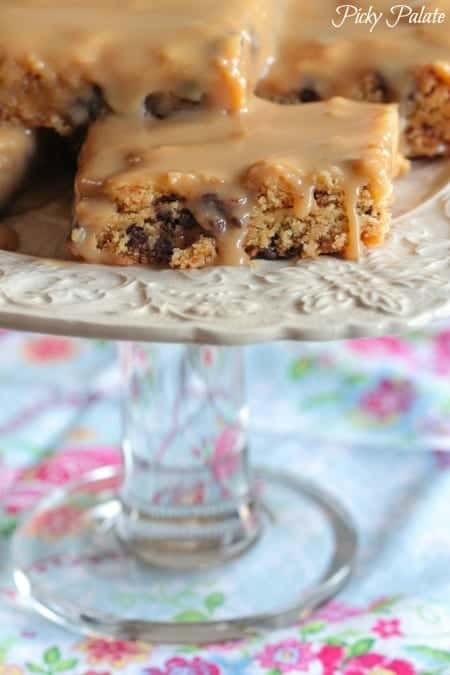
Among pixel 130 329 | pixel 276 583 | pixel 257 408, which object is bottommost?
pixel 276 583

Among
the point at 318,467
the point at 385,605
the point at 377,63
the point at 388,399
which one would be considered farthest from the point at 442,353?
the point at 377,63

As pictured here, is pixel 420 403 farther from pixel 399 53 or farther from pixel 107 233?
pixel 107 233

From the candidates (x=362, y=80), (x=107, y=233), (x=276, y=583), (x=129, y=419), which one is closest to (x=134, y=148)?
(x=107, y=233)

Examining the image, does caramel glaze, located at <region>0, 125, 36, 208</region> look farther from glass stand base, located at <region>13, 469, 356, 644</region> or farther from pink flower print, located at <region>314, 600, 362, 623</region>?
pink flower print, located at <region>314, 600, 362, 623</region>

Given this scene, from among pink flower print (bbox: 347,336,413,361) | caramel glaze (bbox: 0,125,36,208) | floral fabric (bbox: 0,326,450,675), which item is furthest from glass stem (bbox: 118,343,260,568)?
pink flower print (bbox: 347,336,413,361)

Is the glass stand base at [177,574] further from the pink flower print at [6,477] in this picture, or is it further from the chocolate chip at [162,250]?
the chocolate chip at [162,250]

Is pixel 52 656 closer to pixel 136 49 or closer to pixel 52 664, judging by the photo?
pixel 52 664

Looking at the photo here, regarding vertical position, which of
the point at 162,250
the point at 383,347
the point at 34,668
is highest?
the point at 162,250
